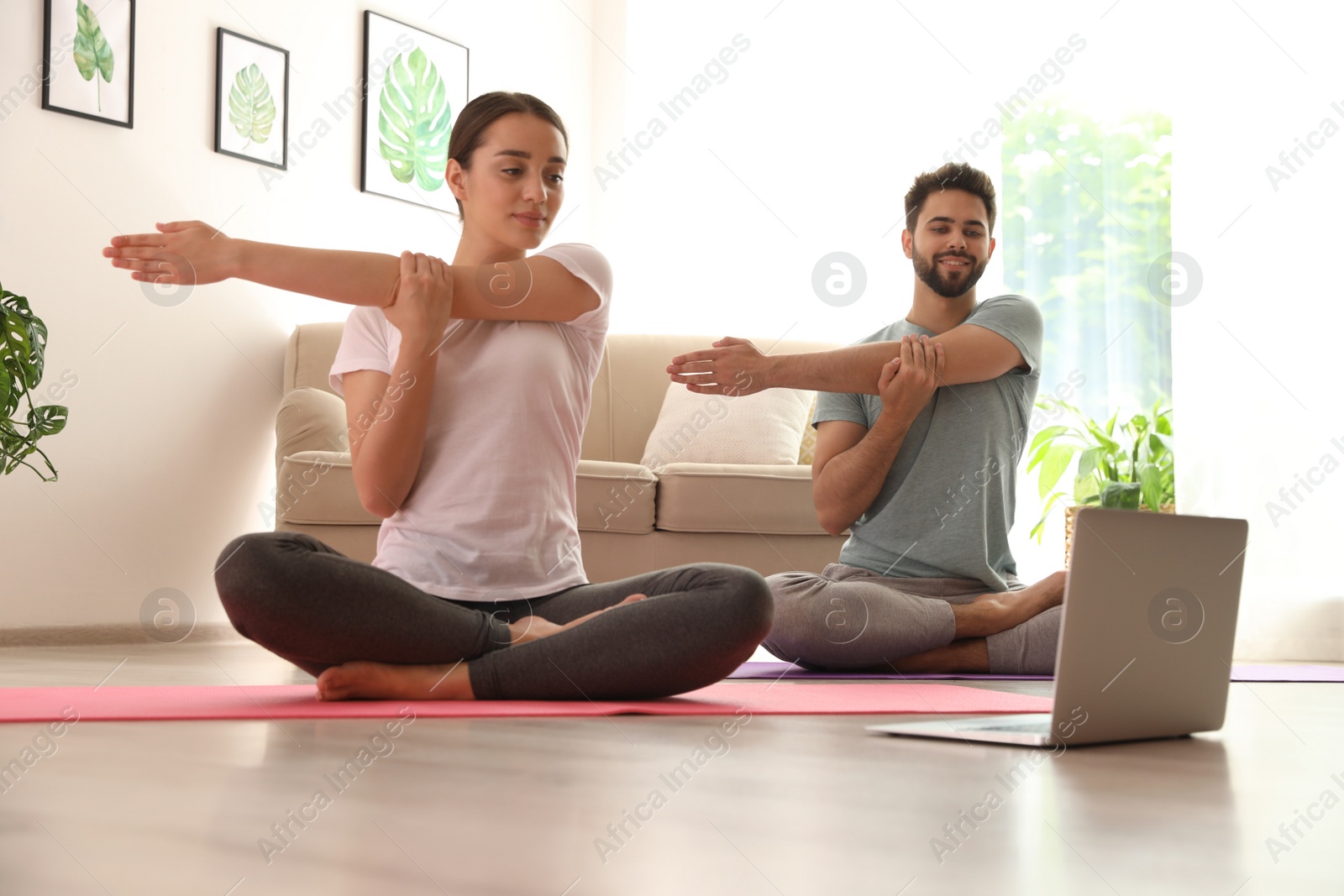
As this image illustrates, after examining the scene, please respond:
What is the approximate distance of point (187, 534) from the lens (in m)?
3.34

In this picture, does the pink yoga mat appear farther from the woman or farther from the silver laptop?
the silver laptop

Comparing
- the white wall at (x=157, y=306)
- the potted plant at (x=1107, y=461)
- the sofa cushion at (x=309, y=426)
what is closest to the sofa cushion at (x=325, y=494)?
the sofa cushion at (x=309, y=426)

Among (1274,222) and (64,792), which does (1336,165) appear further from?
(64,792)

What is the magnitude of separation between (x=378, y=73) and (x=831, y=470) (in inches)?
100

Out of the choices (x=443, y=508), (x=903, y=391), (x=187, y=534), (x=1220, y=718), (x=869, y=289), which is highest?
(x=869, y=289)

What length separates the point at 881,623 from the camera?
6.53ft

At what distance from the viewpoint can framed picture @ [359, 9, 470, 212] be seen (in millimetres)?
3920

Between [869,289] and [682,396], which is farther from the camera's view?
[869,289]

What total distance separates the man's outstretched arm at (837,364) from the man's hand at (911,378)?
2 cm

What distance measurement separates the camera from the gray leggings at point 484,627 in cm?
135

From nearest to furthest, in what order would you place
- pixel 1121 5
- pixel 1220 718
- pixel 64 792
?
pixel 64 792, pixel 1220 718, pixel 1121 5

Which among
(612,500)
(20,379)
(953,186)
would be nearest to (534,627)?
(953,186)

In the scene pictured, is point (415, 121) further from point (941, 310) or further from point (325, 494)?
point (941, 310)

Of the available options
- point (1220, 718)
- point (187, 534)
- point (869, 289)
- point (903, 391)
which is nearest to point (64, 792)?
point (1220, 718)
